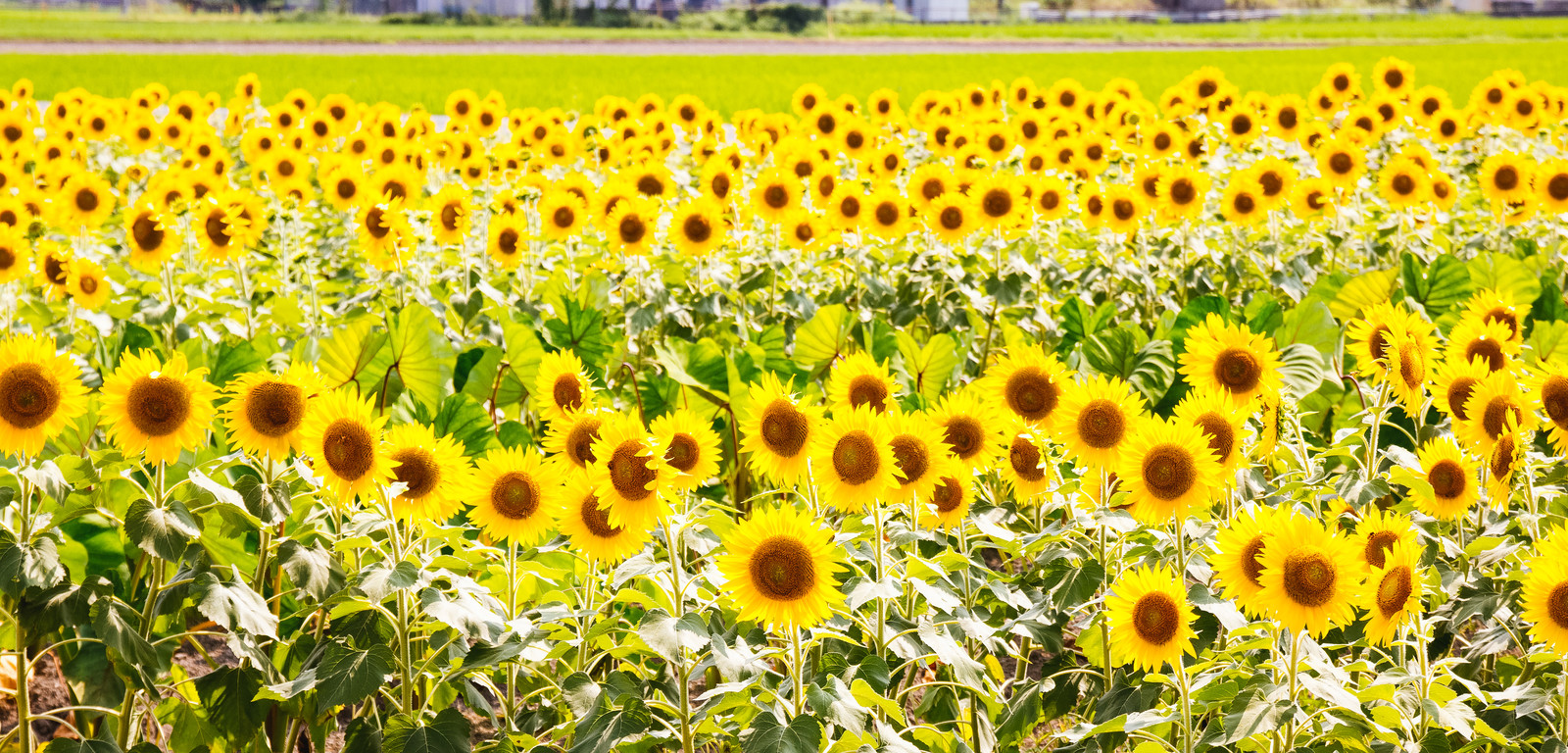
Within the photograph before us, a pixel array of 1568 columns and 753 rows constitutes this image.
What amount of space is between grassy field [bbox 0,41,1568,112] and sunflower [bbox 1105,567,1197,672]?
13865 mm

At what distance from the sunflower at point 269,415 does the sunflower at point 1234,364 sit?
5.29ft

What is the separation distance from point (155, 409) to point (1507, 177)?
5.36 m

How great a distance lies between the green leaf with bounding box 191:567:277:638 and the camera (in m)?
2.16

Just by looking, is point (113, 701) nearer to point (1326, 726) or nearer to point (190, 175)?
point (1326, 726)

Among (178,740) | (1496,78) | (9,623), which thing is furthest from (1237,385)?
(1496,78)

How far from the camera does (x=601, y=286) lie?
4602 mm

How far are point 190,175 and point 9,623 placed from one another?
145 inches

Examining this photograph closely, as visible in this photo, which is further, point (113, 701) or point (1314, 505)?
point (1314, 505)

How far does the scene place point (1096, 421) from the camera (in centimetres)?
247

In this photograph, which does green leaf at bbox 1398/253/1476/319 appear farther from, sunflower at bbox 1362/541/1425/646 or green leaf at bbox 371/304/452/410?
green leaf at bbox 371/304/452/410

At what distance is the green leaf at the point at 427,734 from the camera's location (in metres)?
2.20

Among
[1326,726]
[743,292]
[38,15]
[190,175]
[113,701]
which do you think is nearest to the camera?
[1326,726]

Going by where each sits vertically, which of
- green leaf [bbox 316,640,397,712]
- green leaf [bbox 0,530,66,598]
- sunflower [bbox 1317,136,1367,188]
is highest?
sunflower [bbox 1317,136,1367,188]

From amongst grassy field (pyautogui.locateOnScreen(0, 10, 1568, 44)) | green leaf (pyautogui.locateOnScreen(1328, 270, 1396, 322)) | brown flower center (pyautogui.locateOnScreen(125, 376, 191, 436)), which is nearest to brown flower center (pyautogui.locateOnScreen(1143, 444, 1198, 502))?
brown flower center (pyautogui.locateOnScreen(125, 376, 191, 436))
